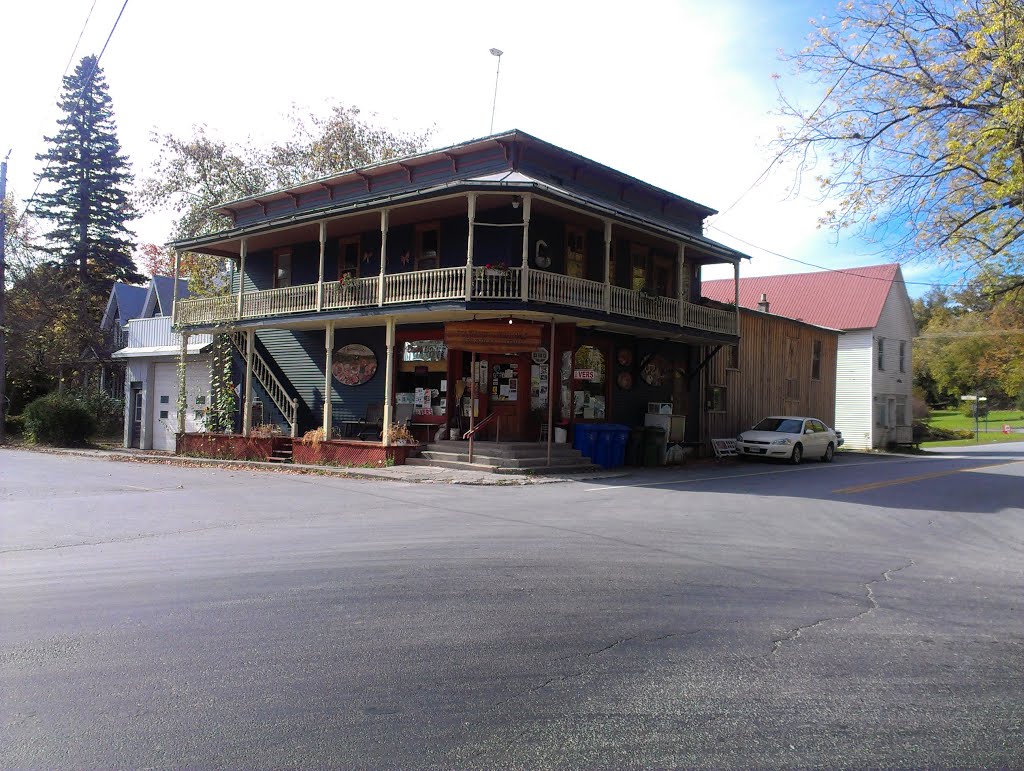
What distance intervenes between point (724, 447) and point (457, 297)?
11.7 m

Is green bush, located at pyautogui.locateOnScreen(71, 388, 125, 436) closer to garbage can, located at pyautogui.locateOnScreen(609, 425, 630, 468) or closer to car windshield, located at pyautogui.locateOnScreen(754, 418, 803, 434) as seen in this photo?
garbage can, located at pyautogui.locateOnScreen(609, 425, 630, 468)

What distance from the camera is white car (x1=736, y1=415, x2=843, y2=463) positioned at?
23984 millimetres

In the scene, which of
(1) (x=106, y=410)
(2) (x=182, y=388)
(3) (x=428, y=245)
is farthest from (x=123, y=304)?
(3) (x=428, y=245)

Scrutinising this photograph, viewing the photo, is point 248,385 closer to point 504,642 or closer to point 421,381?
point 421,381

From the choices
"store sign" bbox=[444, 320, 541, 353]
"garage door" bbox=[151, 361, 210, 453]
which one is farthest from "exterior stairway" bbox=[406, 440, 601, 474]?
"garage door" bbox=[151, 361, 210, 453]

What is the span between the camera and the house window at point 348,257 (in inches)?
922

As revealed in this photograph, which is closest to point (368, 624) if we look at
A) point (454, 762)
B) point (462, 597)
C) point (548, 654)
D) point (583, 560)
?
point (462, 597)

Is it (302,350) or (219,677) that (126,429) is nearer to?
(302,350)

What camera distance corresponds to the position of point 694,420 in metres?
25.8

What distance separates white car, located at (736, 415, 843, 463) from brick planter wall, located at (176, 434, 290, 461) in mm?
14214

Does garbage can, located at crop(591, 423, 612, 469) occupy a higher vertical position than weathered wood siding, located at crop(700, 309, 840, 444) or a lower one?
lower

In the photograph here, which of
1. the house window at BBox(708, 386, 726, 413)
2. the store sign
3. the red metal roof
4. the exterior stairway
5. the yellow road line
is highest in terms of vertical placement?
the red metal roof

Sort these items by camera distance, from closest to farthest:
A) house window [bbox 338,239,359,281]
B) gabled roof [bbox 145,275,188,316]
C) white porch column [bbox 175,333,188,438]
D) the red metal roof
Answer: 1. house window [bbox 338,239,359,281]
2. white porch column [bbox 175,333,188,438]
3. gabled roof [bbox 145,275,188,316]
4. the red metal roof

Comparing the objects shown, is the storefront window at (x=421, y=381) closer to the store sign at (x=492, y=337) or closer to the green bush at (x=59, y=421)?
the store sign at (x=492, y=337)
